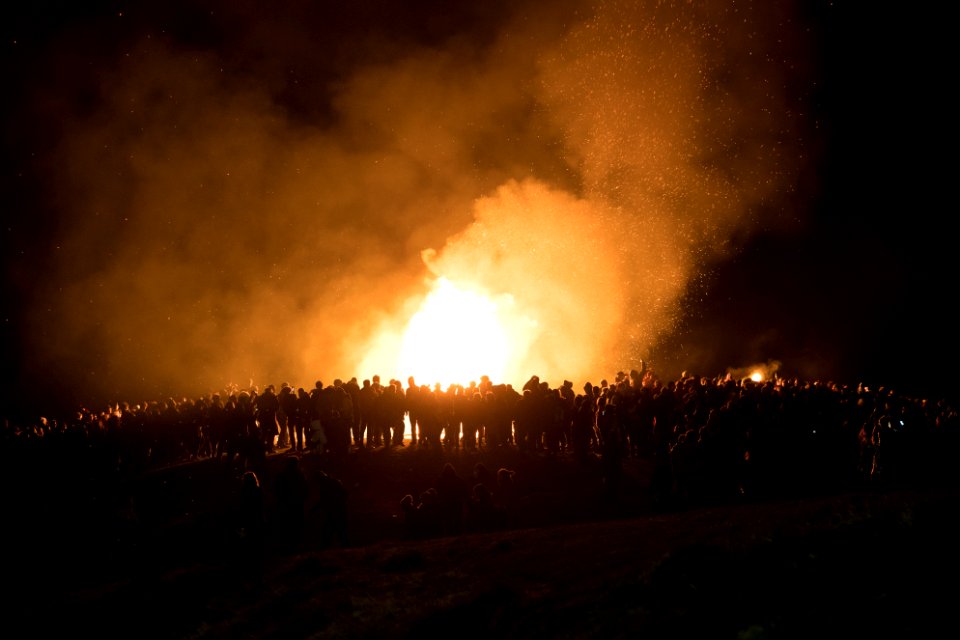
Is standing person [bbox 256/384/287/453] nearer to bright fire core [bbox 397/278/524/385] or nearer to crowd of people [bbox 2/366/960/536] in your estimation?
crowd of people [bbox 2/366/960/536]

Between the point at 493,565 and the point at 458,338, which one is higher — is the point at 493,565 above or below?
below

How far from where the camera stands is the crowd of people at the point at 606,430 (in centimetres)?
1226

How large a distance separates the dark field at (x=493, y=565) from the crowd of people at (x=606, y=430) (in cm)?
71

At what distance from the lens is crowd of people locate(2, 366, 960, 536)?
483 inches

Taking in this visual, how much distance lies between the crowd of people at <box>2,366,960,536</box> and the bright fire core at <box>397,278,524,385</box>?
1242 cm

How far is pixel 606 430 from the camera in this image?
13906 millimetres

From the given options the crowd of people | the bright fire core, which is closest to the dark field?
the crowd of people

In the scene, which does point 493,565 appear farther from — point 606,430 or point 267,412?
point 267,412

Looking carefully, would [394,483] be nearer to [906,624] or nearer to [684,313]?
[906,624]

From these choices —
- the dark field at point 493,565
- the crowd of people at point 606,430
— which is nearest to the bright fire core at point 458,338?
the crowd of people at point 606,430

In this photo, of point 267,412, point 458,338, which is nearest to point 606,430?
point 267,412

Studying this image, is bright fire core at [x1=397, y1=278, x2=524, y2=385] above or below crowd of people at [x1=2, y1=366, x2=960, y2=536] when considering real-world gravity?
above

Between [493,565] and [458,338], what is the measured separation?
22833 mm

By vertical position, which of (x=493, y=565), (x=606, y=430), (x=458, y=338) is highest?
(x=458, y=338)
